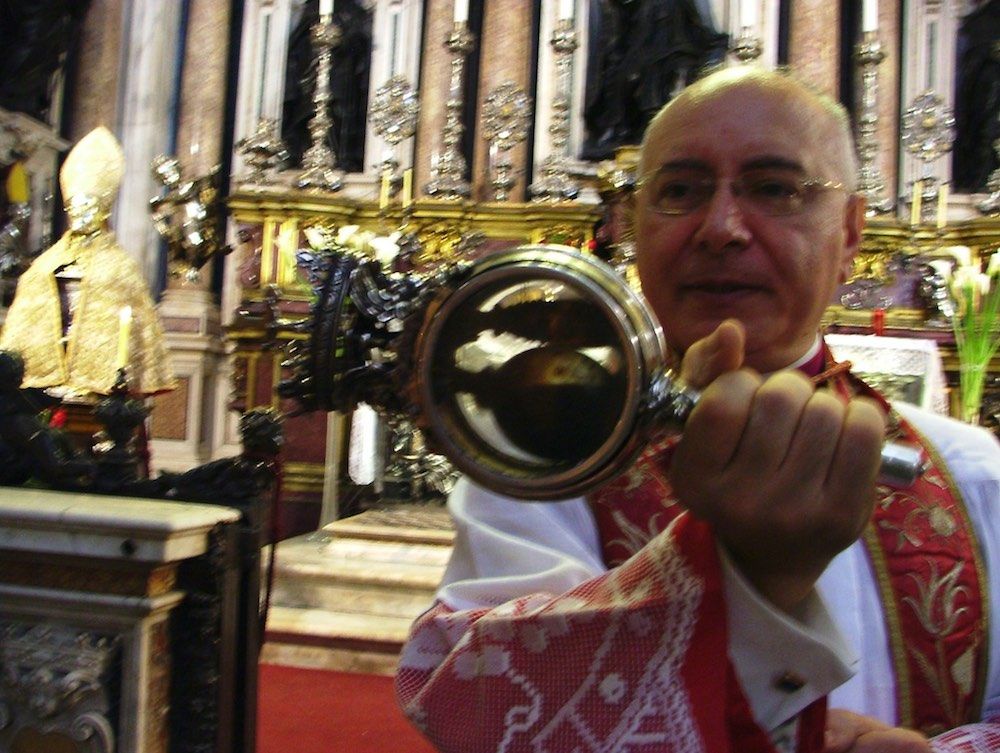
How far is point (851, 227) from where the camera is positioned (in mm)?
1047

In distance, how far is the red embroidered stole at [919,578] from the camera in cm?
104

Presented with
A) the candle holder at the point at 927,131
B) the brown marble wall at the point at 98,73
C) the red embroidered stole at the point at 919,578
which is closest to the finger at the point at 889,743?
the red embroidered stole at the point at 919,578

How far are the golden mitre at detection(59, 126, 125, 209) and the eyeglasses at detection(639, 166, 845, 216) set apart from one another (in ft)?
16.8

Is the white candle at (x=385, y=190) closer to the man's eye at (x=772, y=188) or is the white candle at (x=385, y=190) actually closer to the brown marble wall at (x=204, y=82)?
the brown marble wall at (x=204, y=82)

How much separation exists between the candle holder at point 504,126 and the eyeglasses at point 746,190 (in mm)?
5056

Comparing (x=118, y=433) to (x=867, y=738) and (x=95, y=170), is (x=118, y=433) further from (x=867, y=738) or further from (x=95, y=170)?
(x=95, y=170)

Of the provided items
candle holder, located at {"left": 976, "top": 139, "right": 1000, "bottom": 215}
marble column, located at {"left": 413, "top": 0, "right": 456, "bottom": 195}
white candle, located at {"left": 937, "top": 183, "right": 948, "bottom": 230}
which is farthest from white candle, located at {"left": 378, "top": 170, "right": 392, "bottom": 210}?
candle holder, located at {"left": 976, "top": 139, "right": 1000, "bottom": 215}

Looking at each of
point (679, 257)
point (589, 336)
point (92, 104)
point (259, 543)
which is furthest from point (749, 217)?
point (92, 104)

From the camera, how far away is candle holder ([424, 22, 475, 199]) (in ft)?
19.0

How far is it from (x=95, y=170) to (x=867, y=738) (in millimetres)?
5470

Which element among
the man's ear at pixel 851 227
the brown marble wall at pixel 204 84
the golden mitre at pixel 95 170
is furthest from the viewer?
the brown marble wall at pixel 204 84

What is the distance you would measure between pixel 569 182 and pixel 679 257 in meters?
5.26

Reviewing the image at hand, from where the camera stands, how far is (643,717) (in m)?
0.76

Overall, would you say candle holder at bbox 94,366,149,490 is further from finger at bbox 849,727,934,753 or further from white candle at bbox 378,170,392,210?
white candle at bbox 378,170,392,210
